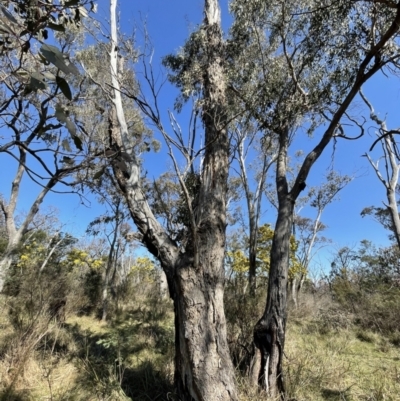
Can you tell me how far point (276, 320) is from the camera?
342 centimetres

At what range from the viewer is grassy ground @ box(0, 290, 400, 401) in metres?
3.23

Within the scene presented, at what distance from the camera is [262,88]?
5.27 m

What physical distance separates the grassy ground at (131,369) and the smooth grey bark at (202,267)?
25.6 inches

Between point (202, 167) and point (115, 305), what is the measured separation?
6522 mm

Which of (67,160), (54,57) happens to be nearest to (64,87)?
(54,57)

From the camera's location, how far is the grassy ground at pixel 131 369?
10.6 feet

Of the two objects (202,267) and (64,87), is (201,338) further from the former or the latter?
(64,87)

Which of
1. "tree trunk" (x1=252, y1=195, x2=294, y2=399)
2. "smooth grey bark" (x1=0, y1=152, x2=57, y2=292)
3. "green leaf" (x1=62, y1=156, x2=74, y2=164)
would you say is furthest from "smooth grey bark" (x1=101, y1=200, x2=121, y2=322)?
"green leaf" (x1=62, y1=156, x2=74, y2=164)

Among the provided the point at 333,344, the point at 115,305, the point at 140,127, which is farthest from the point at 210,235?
the point at 140,127

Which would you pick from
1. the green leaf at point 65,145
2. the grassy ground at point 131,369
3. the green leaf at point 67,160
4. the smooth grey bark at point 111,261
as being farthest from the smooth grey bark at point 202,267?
the smooth grey bark at point 111,261

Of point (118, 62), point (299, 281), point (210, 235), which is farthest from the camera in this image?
point (299, 281)

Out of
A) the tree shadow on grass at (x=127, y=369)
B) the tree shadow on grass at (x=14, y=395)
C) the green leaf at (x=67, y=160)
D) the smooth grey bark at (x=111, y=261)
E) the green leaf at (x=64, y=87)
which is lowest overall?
the tree shadow on grass at (x=14, y=395)

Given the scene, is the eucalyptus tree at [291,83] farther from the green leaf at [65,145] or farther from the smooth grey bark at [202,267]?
the green leaf at [65,145]

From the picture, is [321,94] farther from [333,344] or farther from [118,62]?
[333,344]
